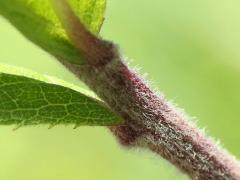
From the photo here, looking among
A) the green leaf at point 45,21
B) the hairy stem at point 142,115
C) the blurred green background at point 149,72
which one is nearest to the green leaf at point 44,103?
the hairy stem at point 142,115

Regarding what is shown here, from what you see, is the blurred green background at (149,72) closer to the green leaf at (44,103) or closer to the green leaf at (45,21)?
the green leaf at (44,103)

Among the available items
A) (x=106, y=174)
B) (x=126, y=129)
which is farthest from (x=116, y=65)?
(x=106, y=174)

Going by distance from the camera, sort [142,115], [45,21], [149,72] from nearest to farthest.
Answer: [45,21] < [142,115] < [149,72]

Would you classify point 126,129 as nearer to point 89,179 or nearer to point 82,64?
point 82,64

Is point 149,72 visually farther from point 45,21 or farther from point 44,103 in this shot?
point 45,21

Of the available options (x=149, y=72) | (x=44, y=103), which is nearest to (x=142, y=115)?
(x=44, y=103)

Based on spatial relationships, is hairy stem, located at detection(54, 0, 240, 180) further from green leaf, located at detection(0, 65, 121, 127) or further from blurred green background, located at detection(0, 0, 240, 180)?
blurred green background, located at detection(0, 0, 240, 180)
